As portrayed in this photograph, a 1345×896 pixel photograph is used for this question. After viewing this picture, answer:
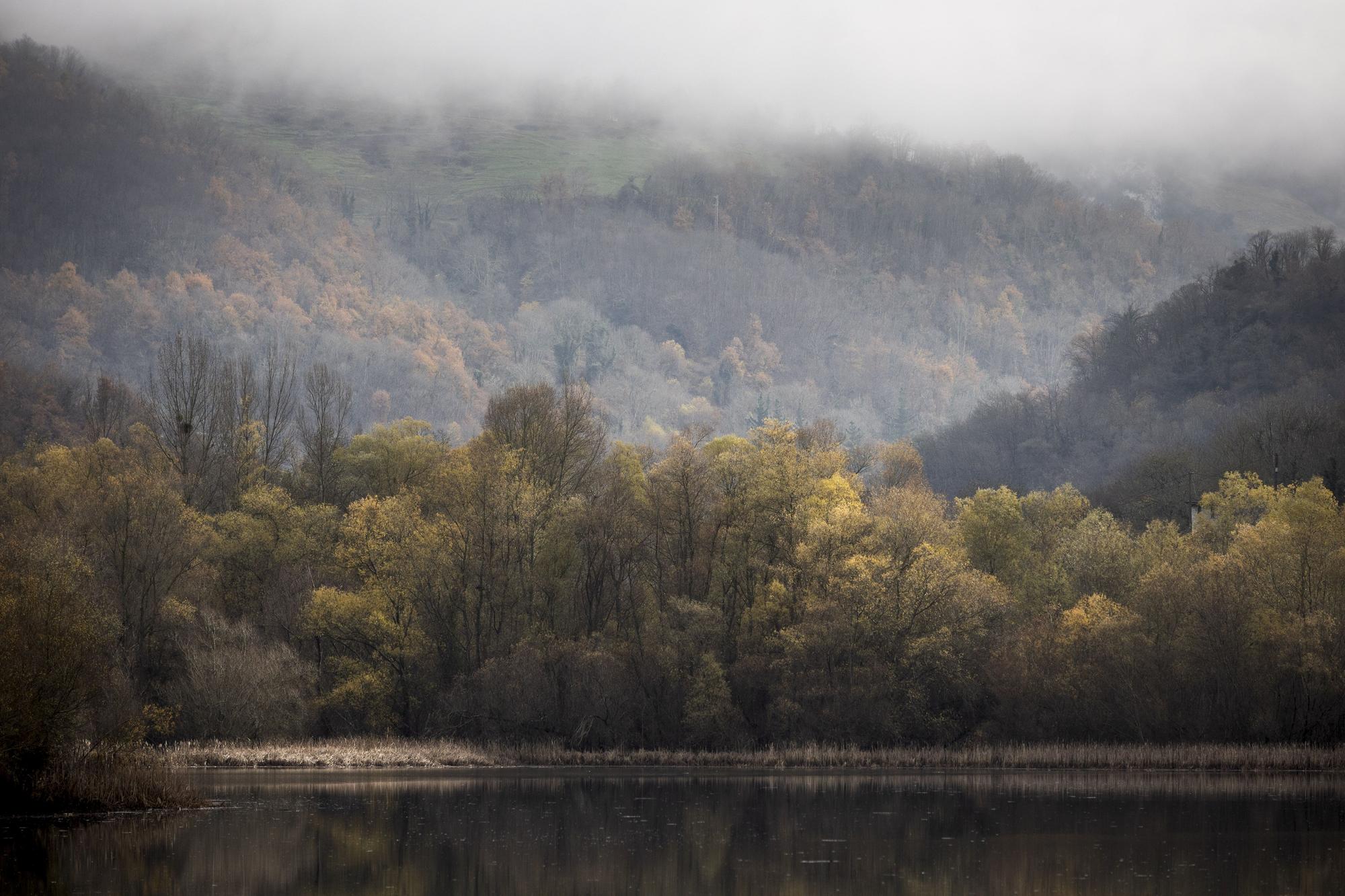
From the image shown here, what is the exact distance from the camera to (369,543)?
75.6 metres

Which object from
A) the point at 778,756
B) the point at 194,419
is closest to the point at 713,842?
the point at 778,756

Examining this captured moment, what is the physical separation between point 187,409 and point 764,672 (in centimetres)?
4413

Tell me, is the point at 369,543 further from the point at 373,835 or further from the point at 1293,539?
the point at 1293,539

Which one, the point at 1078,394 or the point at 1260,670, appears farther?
the point at 1078,394

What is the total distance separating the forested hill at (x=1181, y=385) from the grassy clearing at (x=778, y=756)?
51.1m

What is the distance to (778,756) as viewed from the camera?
2650 inches

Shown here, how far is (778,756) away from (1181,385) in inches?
4414

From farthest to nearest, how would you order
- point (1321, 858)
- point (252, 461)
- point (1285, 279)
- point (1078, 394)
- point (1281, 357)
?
point (1078, 394) → point (1285, 279) → point (1281, 357) → point (252, 461) → point (1321, 858)

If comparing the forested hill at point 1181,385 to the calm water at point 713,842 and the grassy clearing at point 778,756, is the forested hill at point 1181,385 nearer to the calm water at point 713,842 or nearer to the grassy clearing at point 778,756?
the grassy clearing at point 778,756

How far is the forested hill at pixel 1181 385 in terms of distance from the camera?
461 ft

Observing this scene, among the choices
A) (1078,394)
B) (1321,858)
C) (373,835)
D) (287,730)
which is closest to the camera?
(1321,858)

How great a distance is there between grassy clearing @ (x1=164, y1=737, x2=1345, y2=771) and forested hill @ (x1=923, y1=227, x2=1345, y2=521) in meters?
51.1

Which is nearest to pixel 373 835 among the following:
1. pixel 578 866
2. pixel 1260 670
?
pixel 578 866

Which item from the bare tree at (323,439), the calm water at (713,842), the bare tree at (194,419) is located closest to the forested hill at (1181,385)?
the bare tree at (323,439)
